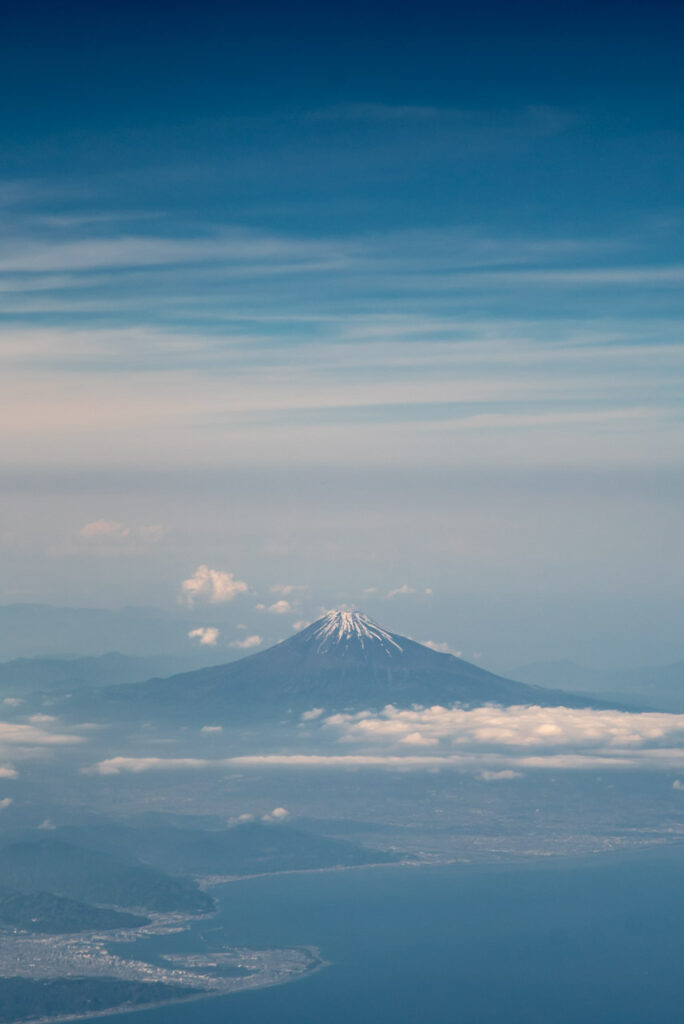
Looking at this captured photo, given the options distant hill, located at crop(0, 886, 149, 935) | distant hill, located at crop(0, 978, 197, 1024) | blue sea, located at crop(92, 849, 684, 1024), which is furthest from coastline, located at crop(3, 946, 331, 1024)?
distant hill, located at crop(0, 886, 149, 935)

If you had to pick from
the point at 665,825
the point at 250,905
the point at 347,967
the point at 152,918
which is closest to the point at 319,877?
the point at 250,905

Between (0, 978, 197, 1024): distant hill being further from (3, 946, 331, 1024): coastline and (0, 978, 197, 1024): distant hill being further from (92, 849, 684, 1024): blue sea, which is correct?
(92, 849, 684, 1024): blue sea

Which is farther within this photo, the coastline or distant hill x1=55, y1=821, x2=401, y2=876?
distant hill x1=55, y1=821, x2=401, y2=876

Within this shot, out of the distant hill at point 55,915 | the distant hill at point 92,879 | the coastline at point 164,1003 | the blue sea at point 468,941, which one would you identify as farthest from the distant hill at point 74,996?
the distant hill at point 92,879

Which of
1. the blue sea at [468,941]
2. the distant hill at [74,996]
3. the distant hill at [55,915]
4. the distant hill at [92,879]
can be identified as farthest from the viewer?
the distant hill at [92,879]

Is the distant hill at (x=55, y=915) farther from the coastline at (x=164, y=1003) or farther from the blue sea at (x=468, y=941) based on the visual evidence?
the coastline at (x=164, y=1003)

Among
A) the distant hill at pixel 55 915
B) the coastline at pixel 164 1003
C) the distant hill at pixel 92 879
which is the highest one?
the distant hill at pixel 92 879

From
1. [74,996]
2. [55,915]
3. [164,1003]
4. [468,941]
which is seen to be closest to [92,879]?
[55,915]
